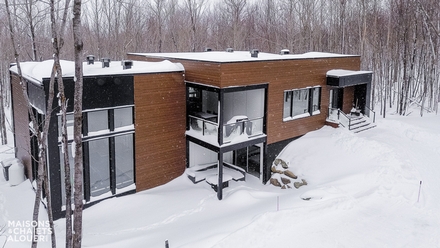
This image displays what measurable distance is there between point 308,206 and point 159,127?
6120 millimetres

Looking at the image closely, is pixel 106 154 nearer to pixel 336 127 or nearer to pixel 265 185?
pixel 265 185

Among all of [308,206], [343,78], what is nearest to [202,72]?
[308,206]

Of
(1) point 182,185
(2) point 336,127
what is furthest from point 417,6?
(1) point 182,185

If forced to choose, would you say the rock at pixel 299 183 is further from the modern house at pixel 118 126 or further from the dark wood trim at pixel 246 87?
the modern house at pixel 118 126

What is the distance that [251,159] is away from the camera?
15312 mm

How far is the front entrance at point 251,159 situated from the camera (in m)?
15.0

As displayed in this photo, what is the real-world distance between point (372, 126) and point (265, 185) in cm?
687

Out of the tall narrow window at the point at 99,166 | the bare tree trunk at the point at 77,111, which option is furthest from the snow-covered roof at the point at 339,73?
the bare tree trunk at the point at 77,111

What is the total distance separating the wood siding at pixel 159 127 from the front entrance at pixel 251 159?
2.82 metres

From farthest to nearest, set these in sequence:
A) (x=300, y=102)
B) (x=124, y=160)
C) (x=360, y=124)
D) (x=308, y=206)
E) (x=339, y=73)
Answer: (x=360, y=124) < (x=339, y=73) < (x=300, y=102) < (x=124, y=160) < (x=308, y=206)

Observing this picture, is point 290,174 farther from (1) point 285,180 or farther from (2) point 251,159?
(2) point 251,159

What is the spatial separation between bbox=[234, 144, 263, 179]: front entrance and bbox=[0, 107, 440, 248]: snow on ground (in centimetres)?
100

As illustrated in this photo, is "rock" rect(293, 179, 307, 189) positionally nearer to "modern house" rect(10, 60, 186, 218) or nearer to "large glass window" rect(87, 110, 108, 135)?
"modern house" rect(10, 60, 186, 218)

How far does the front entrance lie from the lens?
49.1ft
